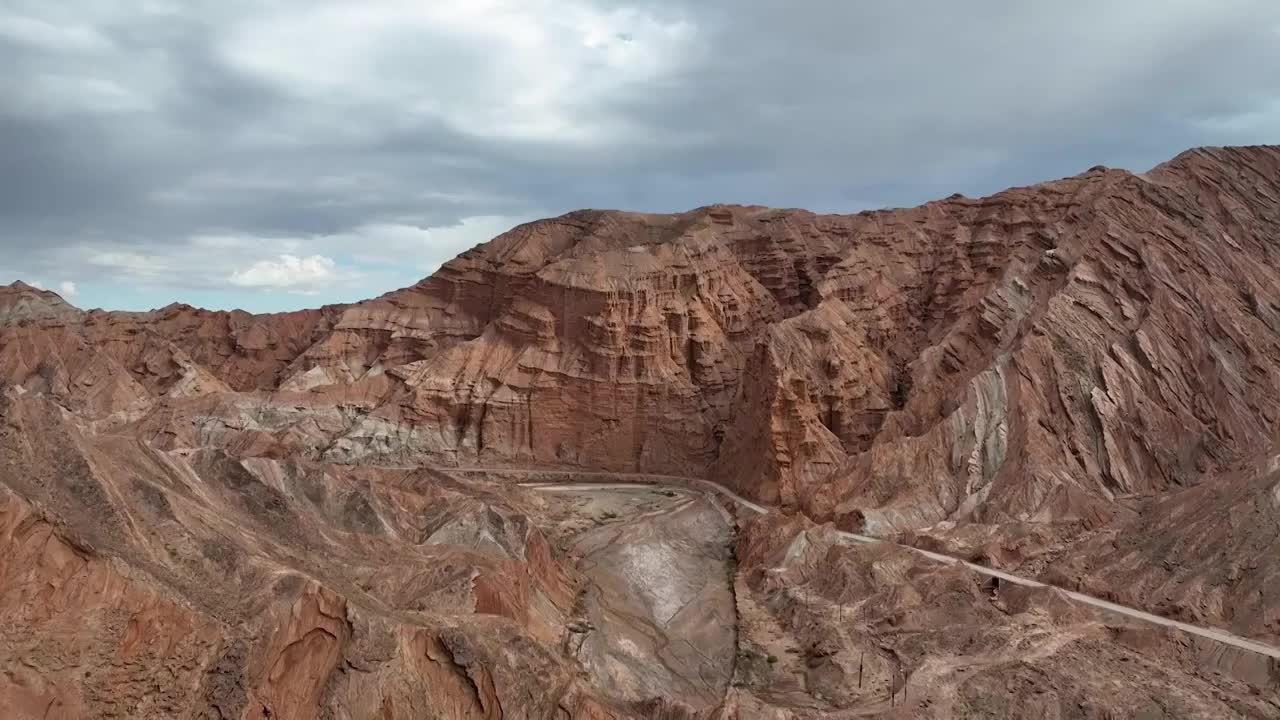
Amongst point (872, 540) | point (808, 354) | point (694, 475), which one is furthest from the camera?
point (694, 475)

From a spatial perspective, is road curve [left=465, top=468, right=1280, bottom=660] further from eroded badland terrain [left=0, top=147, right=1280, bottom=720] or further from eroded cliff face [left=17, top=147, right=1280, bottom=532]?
eroded cliff face [left=17, top=147, right=1280, bottom=532]

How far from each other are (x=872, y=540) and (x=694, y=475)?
26402 mm

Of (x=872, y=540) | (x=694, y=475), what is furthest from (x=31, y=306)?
(x=872, y=540)

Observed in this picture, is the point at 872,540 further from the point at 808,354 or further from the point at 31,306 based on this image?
the point at 31,306

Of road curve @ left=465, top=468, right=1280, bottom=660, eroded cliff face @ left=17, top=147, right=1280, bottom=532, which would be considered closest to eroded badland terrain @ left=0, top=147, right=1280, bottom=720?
eroded cliff face @ left=17, top=147, right=1280, bottom=532

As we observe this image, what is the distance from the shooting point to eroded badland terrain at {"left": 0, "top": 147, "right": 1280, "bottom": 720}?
70.4ft

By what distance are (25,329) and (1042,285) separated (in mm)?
85236

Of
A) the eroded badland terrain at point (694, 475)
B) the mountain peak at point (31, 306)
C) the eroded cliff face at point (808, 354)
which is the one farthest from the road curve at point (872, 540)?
the mountain peak at point (31, 306)

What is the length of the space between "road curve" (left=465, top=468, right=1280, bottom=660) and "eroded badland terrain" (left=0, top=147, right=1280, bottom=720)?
46 cm

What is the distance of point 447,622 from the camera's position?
78.4 feet

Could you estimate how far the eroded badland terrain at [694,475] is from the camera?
2147cm

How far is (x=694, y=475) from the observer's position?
72062mm

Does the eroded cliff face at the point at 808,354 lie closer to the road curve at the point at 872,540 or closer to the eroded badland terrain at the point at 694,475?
the eroded badland terrain at the point at 694,475

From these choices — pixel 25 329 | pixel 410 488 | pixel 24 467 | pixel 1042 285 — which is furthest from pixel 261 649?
pixel 25 329
